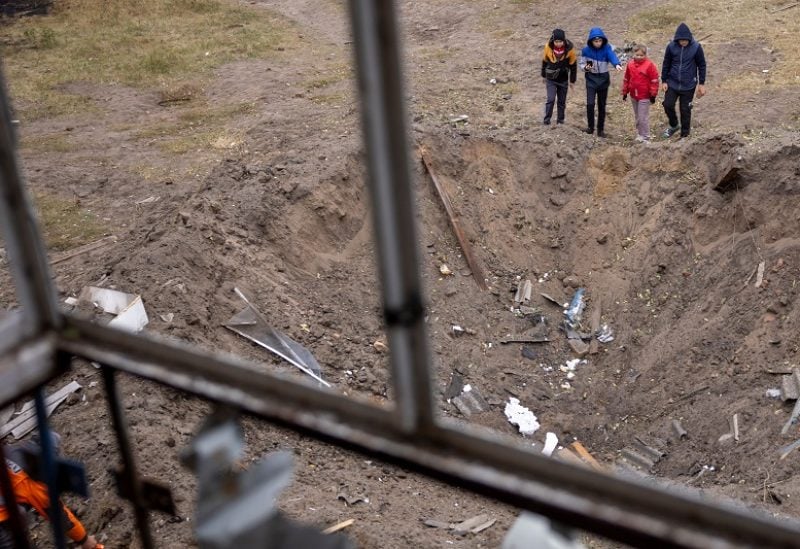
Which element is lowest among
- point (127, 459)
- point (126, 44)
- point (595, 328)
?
→ point (595, 328)

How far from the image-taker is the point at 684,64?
37.8 ft

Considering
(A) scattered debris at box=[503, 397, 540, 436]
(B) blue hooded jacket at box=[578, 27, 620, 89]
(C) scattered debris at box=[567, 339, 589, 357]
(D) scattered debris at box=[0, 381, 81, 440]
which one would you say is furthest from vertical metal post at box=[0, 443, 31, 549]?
(B) blue hooded jacket at box=[578, 27, 620, 89]

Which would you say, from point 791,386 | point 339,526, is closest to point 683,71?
point 791,386

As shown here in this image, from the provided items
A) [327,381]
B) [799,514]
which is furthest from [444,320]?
[799,514]

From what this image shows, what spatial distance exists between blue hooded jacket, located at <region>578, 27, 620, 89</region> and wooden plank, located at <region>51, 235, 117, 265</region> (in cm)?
664

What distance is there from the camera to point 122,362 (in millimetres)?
1875

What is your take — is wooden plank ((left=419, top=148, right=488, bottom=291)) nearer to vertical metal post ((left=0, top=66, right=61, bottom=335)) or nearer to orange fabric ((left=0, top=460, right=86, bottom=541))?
orange fabric ((left=0, top=460, right=86, bottom=541))

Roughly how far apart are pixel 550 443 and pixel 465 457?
7225mm

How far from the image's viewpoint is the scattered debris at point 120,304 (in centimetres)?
770

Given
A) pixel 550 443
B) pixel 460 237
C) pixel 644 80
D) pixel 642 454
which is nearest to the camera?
pixel 642 454

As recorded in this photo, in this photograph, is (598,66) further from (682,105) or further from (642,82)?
(682,105)

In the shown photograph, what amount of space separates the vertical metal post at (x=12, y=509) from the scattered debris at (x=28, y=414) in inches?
192

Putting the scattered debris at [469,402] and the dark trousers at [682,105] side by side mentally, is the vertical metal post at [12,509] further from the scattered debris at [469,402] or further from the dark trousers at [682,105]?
the dark trousers at [682,105]

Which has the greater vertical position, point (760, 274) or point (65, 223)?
point (65, 223)
